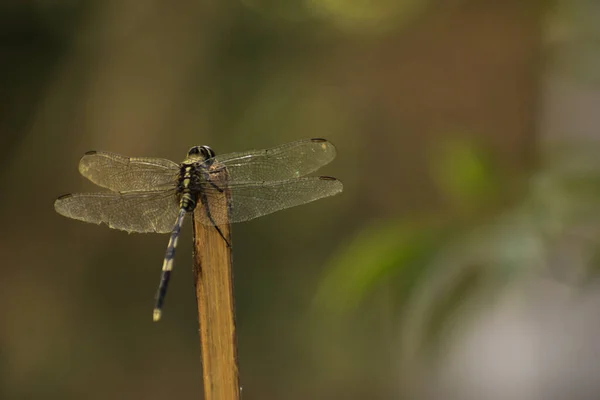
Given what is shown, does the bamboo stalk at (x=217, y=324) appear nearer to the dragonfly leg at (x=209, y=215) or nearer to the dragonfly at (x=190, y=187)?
the dragonfly leg at (x=209, y=215)

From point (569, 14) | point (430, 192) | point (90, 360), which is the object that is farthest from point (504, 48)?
point (90, 360)

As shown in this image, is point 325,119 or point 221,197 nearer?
point 221,197

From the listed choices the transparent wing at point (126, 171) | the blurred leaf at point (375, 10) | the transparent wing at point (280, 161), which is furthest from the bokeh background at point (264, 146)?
the transparent wing at point (126, 171)

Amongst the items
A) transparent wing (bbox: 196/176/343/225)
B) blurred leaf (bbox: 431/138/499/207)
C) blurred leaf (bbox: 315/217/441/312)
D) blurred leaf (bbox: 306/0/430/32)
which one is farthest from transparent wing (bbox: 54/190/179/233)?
blurred leaf (bbox: 306/0/430/32)

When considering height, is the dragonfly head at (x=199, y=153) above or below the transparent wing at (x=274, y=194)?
above

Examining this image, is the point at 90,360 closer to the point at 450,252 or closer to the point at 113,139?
the point at 113,139

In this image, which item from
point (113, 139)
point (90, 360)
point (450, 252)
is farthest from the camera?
point (90, 360)

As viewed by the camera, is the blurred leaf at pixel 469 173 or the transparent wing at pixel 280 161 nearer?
the blurred leaf at pixel 469 173
